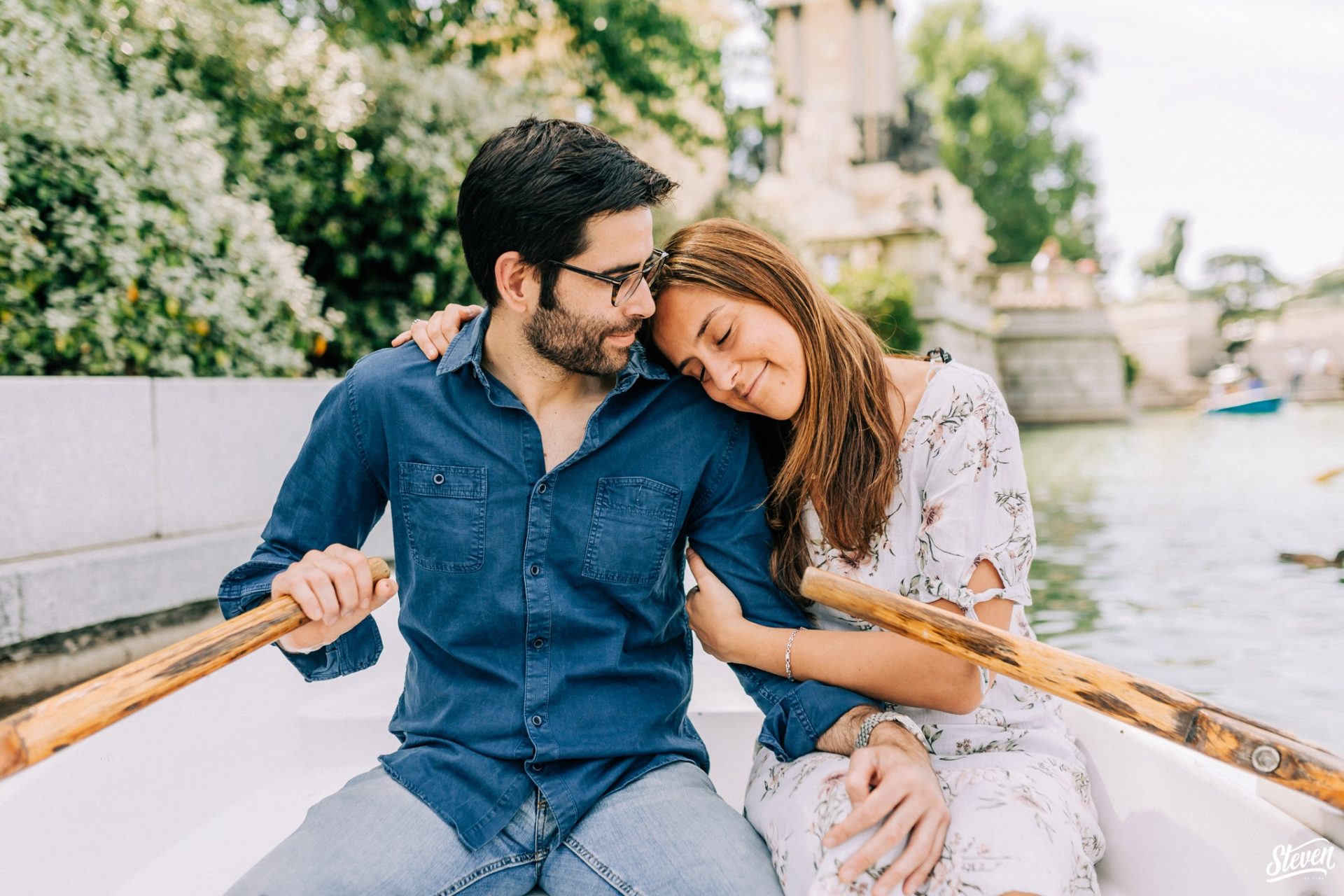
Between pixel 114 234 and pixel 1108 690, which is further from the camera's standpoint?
pixel 114 234

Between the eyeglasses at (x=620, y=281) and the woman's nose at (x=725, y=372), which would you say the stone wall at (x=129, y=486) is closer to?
the eyeglasses at (x=620, y=281)

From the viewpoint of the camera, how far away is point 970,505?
1612 millimetres

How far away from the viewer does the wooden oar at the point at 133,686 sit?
3.86 ft

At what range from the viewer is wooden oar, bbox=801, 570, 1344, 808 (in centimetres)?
124

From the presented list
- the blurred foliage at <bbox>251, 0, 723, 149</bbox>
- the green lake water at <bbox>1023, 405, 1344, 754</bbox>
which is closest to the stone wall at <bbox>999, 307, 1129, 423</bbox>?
the green lake water at <bbox>1023, 405, 1344, 754</bbox>

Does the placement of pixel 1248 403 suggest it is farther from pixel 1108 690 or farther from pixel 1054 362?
pixel 1108 690

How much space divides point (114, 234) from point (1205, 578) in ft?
22.5

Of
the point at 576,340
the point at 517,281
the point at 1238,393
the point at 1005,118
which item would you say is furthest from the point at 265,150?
the point at 1005,118

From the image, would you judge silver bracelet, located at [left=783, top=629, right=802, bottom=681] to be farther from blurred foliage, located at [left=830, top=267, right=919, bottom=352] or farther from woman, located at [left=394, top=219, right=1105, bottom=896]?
blurred foliage, located at [left=830, top=267, right=919, bottom=352]

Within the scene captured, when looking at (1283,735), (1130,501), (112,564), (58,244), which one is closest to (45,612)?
(112,564)

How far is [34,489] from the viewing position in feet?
9.64

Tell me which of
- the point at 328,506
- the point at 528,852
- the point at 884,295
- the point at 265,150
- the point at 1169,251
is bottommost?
the point at 528,852

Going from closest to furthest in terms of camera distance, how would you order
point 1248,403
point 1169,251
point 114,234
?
point 114,234
point 1248,403
point 1169,251

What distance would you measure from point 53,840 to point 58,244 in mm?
2575
